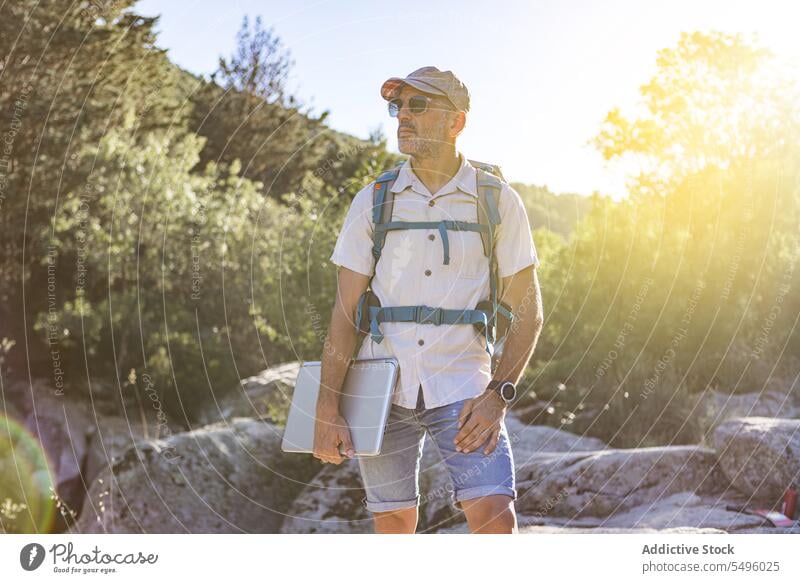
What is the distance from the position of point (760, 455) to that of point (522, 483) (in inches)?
92.1

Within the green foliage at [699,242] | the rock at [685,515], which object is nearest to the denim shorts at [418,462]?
the rock at [685,515]

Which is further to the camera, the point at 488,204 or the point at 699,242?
the point at 699,242

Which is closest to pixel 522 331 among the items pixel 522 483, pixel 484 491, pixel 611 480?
pixel 484 491

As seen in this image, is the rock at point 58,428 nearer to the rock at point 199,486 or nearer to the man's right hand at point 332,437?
the rock at point 199,486

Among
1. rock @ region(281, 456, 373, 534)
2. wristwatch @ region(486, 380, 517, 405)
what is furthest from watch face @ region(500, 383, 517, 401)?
rock @ region(281, 456, 373, 534)

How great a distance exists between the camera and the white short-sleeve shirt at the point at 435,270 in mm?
4227

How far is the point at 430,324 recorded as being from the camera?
425 cm

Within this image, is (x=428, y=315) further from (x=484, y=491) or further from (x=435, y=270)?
(x=484, y=491)

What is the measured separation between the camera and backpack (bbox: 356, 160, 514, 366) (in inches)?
166

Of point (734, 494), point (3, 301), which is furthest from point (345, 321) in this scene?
point (3, 301)

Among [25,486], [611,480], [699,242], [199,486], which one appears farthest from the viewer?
[699,242]

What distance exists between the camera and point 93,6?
1906cm

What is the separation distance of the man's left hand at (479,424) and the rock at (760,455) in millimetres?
4716
